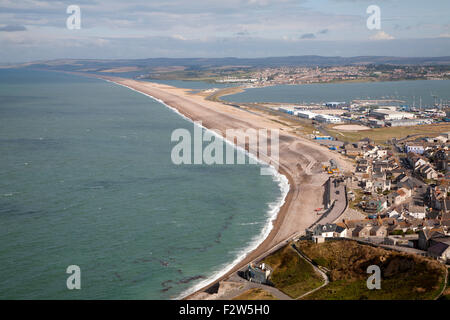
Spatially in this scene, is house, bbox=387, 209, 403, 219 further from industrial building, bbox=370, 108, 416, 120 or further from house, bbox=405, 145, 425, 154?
industrial building, bbox=370, 108, 416, 120

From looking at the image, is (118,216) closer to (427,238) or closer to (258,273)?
(258,273)

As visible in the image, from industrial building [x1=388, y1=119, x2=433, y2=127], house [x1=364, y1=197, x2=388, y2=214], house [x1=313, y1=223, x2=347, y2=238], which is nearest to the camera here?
house [x1=313, y1=223, x2=347, y2=238]

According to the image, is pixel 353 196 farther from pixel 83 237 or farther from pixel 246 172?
pixel 83 237

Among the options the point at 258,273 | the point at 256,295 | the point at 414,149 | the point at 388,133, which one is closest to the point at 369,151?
the point at 414,149

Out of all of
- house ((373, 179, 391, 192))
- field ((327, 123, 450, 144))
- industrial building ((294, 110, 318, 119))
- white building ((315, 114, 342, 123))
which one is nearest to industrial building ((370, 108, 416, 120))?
field ((327, 123, 450, 144))

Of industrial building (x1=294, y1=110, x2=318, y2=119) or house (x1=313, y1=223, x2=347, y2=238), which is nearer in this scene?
house (x1=313, y1=223, x2=347, y2=238)

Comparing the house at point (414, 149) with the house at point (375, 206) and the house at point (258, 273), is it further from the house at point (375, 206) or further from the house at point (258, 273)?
the house at point (258, 273)

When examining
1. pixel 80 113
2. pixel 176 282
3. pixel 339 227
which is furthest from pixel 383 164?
pixel 80 113
